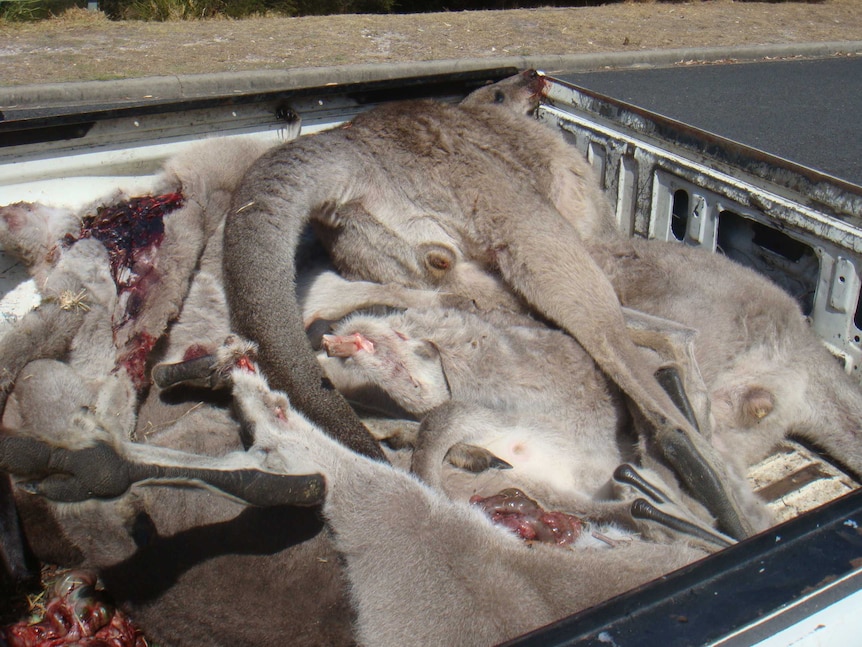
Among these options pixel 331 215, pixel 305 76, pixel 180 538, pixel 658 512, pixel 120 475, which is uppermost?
pixel 331 215

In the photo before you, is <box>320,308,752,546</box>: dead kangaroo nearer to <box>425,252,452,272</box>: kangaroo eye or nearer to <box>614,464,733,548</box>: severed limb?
<box>614,464,733,548</box>: severed limb

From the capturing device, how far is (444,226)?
162 inches

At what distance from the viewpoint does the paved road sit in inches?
182

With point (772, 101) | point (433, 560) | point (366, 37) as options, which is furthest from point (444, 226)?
point (366, 37)

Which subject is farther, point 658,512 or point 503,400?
point 503,400

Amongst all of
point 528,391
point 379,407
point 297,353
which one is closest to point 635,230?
point 528,391

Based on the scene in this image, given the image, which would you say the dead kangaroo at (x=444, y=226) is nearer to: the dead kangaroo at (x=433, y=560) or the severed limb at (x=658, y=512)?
the severed limb at (x=658, y=512)

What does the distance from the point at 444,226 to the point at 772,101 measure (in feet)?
11.1

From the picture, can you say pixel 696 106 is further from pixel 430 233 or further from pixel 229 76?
pixel 229 76

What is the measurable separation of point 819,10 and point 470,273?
51.2ft

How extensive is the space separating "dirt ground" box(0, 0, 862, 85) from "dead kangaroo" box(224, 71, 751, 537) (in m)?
7.36

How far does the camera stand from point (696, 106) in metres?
5.95

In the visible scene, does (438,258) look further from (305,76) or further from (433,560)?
(305,76)

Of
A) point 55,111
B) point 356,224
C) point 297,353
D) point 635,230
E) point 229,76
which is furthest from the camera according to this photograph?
point 229,76
